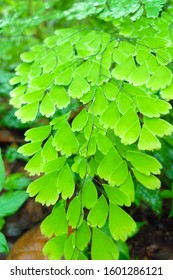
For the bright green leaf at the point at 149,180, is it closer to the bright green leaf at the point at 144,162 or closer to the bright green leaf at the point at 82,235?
the bright green leaf at the point at 144,162

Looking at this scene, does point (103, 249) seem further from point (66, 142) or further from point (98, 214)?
point (66, 142)

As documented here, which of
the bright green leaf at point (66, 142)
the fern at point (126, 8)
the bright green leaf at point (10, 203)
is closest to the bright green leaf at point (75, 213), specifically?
the bright green leaf at point (66, 142)

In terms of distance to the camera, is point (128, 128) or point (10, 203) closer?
point (128, 128)

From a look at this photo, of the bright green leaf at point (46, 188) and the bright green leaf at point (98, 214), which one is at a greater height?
the bright green leaf at point (46, 188)

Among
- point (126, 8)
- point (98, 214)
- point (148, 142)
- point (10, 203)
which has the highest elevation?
point (126, 8)

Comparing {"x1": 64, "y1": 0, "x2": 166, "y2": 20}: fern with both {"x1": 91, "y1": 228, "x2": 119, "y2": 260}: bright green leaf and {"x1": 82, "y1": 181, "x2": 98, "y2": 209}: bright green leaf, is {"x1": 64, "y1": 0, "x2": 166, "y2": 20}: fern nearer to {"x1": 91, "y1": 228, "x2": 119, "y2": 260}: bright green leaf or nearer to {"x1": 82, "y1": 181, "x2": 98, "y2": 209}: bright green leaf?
{"x1": 82, "y1": 181, "x2": 98, "y2": 209}: bright green leaf

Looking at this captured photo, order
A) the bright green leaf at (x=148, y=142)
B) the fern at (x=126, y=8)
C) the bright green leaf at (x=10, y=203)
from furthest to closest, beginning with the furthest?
the bright green leaf at (x=10, y=203) < the fern at (x=126, y=8) < the bright green leaf at (x=148, y=142)

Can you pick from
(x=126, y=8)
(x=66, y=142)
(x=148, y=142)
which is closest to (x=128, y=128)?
(x=148, y=142)

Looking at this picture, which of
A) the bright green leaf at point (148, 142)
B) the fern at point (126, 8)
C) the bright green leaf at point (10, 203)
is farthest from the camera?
the bright green leaf at point (10, 203)

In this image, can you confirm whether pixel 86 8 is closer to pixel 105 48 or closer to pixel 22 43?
pixel 105 48

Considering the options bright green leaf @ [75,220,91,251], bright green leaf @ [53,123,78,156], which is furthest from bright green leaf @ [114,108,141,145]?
bright green leaf @ [75,220,91,251]
